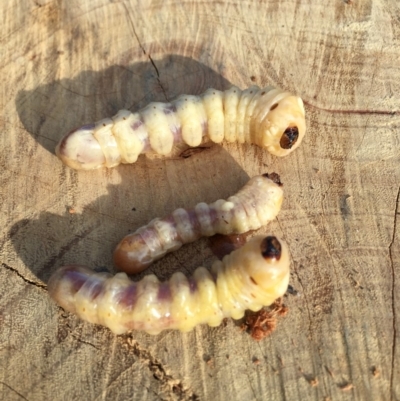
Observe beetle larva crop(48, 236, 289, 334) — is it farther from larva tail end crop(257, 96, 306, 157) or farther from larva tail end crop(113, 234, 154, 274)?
larva tail end crop(257, 96, 306, 157)

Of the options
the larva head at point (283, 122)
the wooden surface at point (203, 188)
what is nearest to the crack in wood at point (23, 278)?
the wooden surface at point (203, 188)

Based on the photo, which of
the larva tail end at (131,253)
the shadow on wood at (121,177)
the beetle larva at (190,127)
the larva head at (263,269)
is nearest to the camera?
the larva head at (263,269)

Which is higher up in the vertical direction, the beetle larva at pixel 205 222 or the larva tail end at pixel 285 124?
the larva tail end at pixel 285 124

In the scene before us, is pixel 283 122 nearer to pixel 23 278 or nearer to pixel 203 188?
pixel 203 188

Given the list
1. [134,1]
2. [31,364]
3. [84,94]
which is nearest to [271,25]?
[134,1]

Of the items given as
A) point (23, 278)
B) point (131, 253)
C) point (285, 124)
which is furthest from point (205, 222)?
point (23, 278)

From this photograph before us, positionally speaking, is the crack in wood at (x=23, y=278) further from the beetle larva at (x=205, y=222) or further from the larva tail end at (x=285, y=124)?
the larva tail end at (x=285, y=124)
